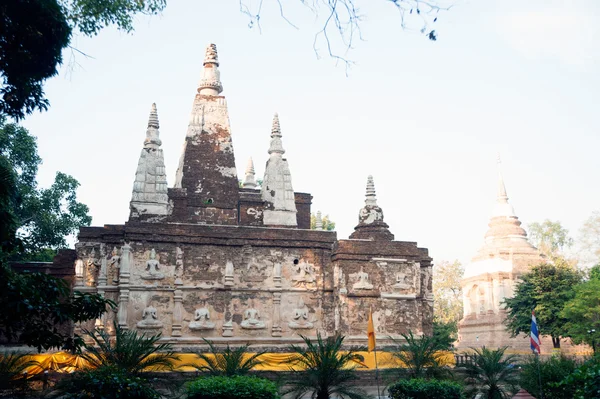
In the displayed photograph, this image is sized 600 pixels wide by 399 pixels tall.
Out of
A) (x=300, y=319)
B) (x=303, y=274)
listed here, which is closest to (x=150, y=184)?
(x=303, y=274)

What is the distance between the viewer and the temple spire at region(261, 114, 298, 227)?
28.4 m

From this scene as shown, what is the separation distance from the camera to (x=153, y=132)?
91.2 feet

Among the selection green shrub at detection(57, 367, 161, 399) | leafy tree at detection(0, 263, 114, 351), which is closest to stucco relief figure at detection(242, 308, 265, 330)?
green shrub at detection(57, 367, 161, 399)

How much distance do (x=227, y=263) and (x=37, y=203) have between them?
1376cm

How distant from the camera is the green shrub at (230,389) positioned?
13.4m

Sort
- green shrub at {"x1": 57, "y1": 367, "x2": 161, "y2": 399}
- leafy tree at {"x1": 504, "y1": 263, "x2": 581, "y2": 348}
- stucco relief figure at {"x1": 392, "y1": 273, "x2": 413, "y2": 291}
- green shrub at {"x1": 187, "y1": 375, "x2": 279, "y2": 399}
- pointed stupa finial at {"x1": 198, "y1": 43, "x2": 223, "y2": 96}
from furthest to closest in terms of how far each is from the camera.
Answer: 1. leafy tree at {"x1": 504, "y1": 263, "x2": 581, "y2": 348}
2. pointed stupa finial at {"x1": 198, "y1": 43, "x2": 223, "y2": 96}
3. stucco relief figure at {"x1": 392, "y1": 273, "x2": 413, "y2": 291}
4. green shrub at {"x1": 187, "y1": 375, "x2": 279, "y2": 399}
5. green shrub at {"x1": 57, "y1": 367, "x2": 161, "y2": 399}

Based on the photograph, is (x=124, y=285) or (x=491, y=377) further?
(x=124, y=285)

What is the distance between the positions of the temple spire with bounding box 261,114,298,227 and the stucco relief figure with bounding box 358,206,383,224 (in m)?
3.15

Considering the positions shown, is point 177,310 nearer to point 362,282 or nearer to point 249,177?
point 362,282

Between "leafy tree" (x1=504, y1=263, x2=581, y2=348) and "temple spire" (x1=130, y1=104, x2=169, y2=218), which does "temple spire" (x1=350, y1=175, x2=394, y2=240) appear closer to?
"temple spire" (x1=130, y1=104, x2=169, y2=218)

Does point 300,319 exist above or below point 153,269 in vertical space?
below

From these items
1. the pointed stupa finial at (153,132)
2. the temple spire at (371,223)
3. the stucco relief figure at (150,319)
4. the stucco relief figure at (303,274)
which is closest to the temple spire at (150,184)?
the pointed stupa finial at (153,132)

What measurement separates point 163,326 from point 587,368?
1662 centimetres

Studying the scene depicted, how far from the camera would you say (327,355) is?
17703 millimetres
